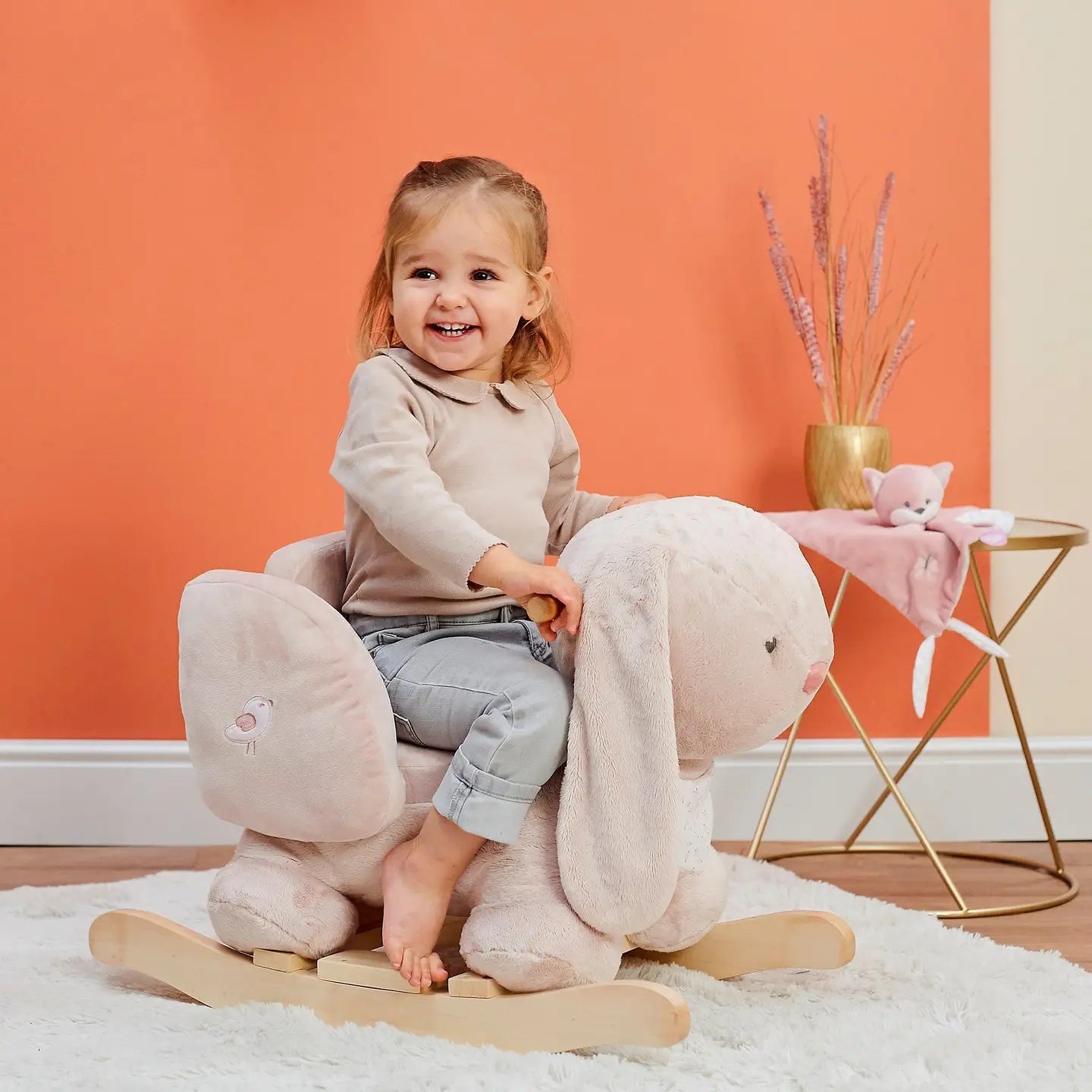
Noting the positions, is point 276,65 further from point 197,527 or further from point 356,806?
point 356,806

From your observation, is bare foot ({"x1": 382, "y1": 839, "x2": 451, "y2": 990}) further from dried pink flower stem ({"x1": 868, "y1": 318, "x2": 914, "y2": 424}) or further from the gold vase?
dried pink flower stem ({"x1": 868, "y1": 318, "x2": 914, "y2": 424})

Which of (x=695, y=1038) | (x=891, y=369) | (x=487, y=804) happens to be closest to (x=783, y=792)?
(x=891, y=369)

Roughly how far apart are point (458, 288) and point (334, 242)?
0.70m

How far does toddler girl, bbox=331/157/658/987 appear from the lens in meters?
1.08

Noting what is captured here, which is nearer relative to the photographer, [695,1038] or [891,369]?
[695,1038]

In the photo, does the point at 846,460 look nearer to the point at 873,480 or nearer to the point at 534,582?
the point at 873,480

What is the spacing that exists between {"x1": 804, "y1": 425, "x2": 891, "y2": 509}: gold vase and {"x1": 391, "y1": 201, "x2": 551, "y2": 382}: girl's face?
627 mm

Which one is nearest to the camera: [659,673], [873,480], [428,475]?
[659,673]

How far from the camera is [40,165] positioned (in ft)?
6.12

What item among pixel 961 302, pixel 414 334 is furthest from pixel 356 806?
pixel 961 302

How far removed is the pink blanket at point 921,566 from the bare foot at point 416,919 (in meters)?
0.73

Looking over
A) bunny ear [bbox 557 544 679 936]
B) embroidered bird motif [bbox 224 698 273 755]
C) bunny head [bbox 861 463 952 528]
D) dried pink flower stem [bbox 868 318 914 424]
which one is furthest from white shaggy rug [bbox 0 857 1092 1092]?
dried pink flower stem [bbox 868 318 914 424]

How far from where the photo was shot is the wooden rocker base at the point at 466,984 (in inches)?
40.4

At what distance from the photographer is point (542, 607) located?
1.07m
